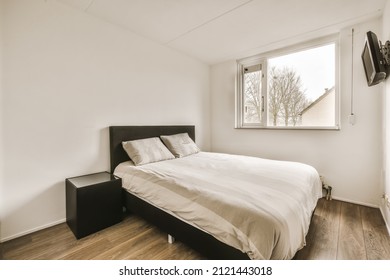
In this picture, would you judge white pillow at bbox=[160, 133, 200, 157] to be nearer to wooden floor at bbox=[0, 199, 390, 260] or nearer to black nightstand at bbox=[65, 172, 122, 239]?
black nightstand at bbox=[65, 172, 122, 239]

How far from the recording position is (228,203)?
1226 millimetres

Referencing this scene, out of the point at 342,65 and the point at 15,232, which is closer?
the point at 15,232

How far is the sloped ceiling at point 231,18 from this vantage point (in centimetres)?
206

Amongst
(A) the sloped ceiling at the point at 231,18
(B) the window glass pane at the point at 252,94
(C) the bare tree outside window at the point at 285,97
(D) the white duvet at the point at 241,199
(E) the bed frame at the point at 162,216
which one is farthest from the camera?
(B) the window glass pane at the point at 252,94

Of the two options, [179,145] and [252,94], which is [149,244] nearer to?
[179,145]

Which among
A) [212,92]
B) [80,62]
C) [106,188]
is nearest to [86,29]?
[80,62]

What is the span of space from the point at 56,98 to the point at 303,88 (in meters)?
3.54

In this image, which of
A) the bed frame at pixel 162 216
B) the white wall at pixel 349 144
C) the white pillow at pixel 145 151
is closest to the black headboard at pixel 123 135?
the bed frame at pixel 162 216

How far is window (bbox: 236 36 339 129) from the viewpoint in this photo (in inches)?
111

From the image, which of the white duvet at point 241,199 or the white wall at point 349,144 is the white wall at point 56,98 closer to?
the white duvet at point 241,199

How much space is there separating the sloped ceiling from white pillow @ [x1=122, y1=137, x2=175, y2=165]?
1.59 m

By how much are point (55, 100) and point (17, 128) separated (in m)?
0.44

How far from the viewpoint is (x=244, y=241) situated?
106cm

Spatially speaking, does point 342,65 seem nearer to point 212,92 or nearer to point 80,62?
point 212,92
